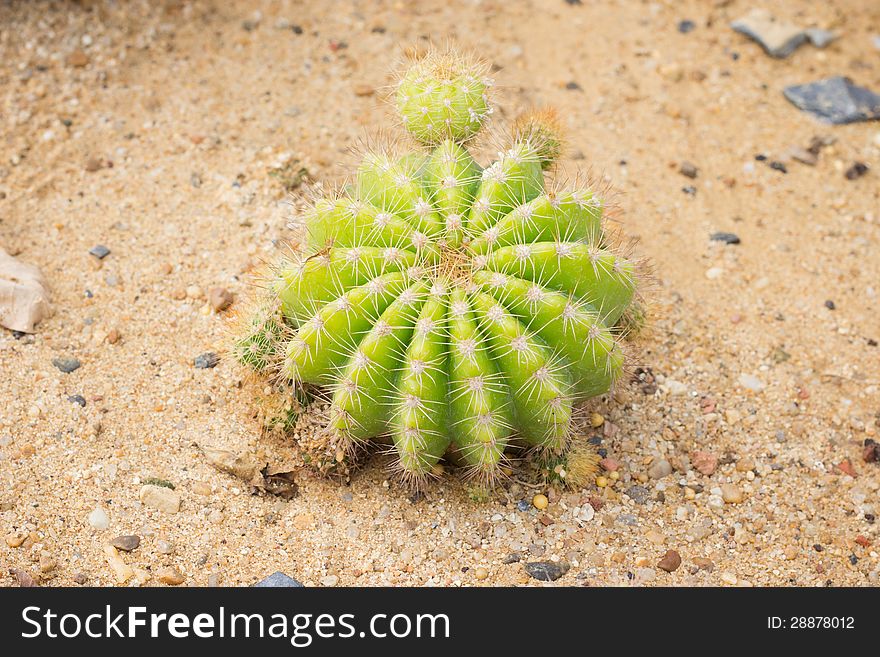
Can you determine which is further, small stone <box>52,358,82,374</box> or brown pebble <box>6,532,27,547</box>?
small stone <box>52,358,82,374</box>

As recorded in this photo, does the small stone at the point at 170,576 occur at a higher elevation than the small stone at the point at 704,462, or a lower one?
higher

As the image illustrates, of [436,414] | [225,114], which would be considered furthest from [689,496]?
[225,114]

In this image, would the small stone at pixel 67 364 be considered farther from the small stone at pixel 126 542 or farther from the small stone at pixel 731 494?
the small stone at pixel 731 494

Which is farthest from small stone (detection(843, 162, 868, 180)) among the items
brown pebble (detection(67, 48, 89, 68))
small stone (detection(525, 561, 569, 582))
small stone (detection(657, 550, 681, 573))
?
brown pebble (detection(67, 48, 89, 68))

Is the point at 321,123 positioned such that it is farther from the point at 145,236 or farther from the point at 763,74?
the point at 763,74

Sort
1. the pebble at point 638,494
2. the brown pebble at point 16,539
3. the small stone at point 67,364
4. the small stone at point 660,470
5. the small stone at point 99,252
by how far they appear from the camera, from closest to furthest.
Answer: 1. the brown pebble at point 16,539
2. the pebble at point 638,494
3. the small stone at point 660,470
4. the small stone at point 67,364
5. the small stone at point 99,252

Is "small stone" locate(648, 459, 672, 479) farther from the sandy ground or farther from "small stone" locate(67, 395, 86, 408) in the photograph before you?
"small stone" locate(67, 395, 86, 408)

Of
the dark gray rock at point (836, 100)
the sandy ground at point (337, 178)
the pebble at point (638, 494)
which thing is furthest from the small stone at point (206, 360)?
the dark gray rock at point (836, 100)
